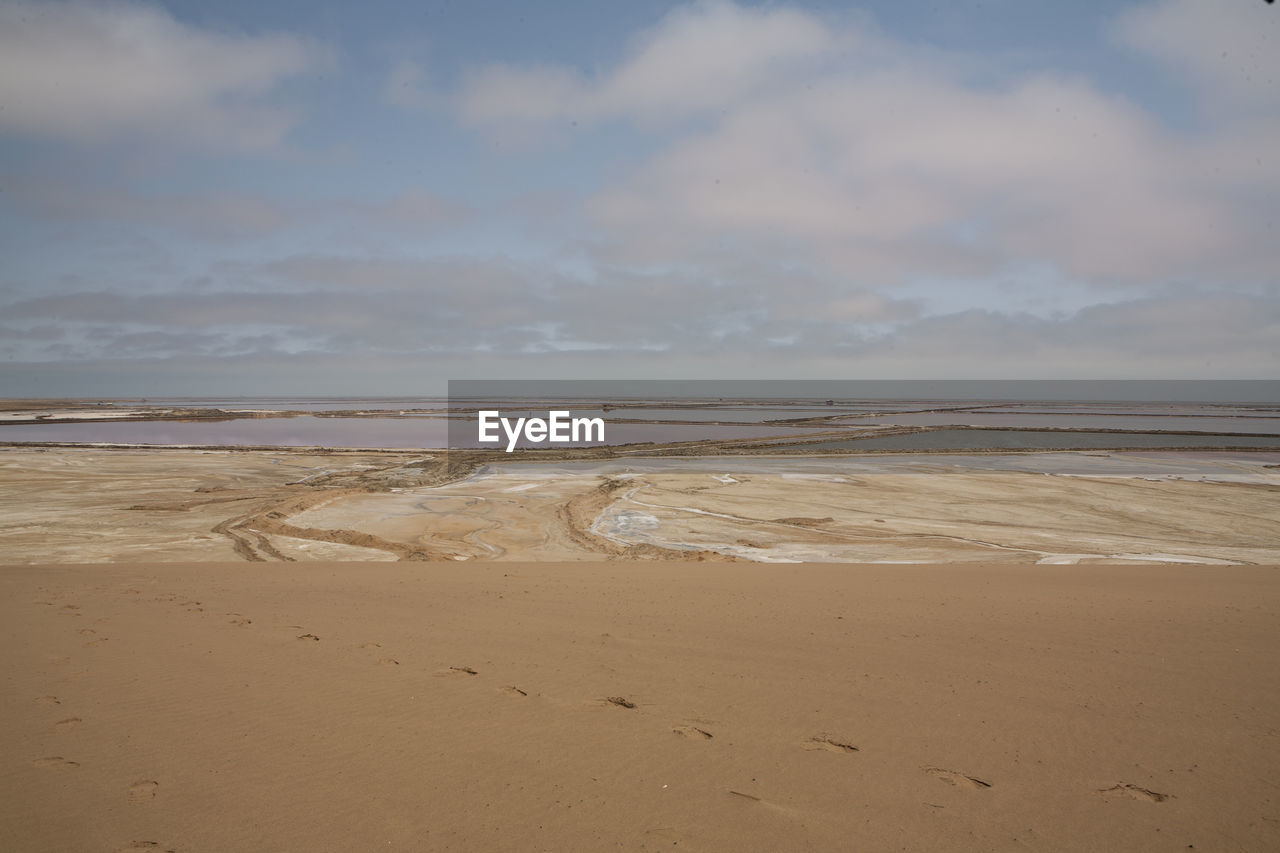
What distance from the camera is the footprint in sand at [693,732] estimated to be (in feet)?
16.2

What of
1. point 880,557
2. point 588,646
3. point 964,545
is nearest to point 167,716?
point 588,646

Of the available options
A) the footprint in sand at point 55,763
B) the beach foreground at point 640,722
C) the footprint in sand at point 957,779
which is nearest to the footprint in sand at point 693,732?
the beach foreground at point 640,722

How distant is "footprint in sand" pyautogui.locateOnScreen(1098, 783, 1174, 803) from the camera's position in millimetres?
4176

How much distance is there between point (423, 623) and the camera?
7848mm

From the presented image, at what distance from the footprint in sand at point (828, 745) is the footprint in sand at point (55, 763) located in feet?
15.1

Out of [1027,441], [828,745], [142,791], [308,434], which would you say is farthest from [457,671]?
[308,434]

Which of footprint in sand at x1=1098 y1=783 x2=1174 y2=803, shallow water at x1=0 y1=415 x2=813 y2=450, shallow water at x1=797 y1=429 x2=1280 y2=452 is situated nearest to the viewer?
footprint in sand at x1=1098 y1=783 x2=1174 y2=803

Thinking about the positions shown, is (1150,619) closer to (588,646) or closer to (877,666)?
(877,666)

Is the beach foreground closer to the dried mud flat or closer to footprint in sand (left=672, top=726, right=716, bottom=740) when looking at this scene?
footprint in sand (left=672, top=726, right=716, bottom=740)

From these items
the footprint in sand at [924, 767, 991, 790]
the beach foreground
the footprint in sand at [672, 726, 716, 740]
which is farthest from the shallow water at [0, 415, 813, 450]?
the footprint in sand at [924, 767, 991, 790]

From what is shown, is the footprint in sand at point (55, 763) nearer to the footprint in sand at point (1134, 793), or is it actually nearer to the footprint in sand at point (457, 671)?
the footprint in sand at point (457, 671)

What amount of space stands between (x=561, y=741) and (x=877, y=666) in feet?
9.91

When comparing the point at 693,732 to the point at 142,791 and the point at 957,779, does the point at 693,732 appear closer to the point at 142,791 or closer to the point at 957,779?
the point at 957,779

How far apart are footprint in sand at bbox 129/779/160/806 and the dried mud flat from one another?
931 cm
